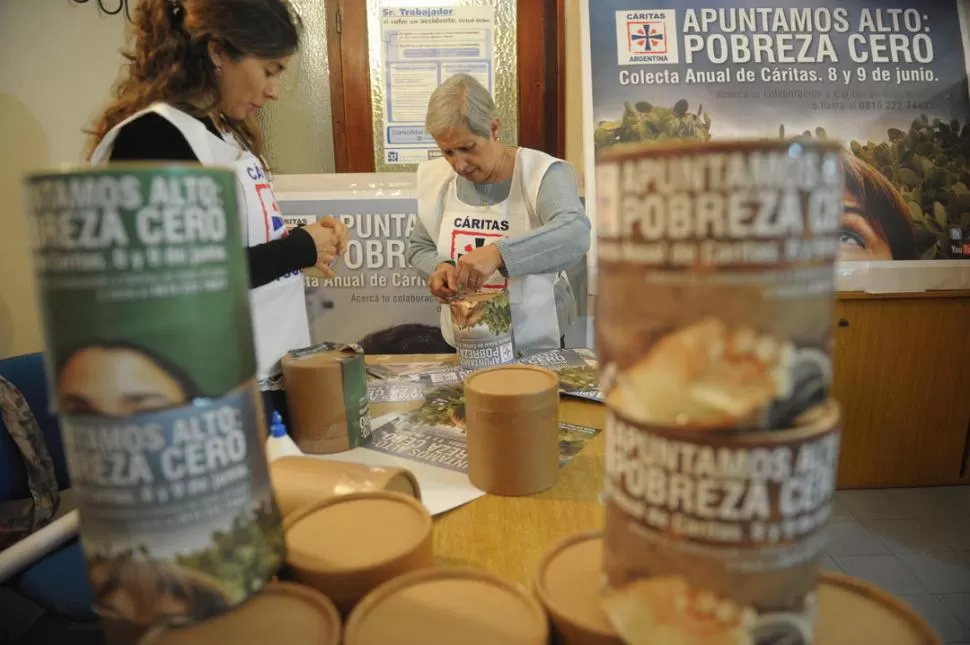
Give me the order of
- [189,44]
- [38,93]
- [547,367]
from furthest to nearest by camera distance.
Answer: [38,93], [547,367], [189,44]

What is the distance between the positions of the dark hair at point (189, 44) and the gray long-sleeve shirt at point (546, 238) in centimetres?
73

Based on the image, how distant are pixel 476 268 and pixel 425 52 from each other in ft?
5.03

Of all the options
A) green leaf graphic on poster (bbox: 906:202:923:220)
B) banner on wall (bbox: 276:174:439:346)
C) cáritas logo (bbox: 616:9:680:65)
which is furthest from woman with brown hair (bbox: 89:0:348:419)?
green leaf graphic on poster (bbox: 906:202:923:220)

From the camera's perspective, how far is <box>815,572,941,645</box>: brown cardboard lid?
1.53 ft

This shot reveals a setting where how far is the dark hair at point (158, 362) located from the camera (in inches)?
16.3

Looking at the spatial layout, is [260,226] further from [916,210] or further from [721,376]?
[916,210]

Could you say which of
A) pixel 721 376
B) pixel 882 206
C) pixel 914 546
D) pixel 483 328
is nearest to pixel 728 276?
pixel 721 376

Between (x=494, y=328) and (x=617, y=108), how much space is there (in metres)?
1.53

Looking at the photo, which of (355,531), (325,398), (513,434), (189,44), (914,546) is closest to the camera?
(355,531)

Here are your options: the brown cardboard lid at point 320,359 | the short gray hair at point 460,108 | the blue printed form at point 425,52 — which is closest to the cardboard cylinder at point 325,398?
the brown cardboard lid at point 320,359

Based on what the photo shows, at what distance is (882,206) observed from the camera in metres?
2.42

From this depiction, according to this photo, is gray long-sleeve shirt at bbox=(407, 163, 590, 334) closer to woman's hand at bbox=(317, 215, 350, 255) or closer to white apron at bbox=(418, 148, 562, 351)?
white apron at bbox=(418, 148, 562, 351)

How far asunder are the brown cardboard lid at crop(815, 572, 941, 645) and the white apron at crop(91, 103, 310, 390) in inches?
33.9

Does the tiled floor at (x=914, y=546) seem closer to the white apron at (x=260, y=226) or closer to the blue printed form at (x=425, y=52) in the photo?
the white apron at (x=260, y=226)
